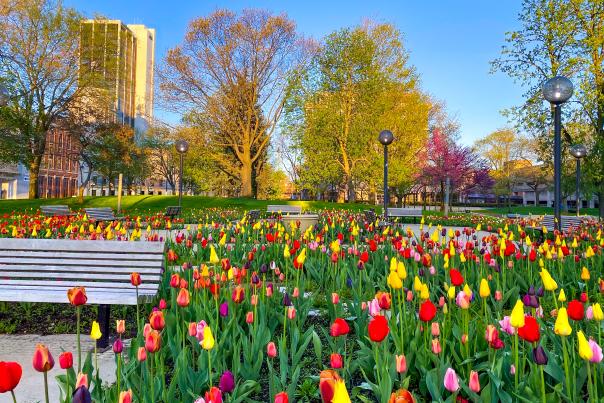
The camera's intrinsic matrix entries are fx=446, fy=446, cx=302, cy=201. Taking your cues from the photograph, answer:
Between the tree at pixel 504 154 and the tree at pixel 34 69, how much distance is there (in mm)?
47804

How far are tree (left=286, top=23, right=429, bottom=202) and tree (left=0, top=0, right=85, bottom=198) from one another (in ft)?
47.8

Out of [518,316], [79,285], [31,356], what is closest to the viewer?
[518,316]

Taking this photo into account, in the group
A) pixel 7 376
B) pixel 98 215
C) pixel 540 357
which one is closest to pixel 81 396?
pixel 7 376

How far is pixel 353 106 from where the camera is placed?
3088 centimetres

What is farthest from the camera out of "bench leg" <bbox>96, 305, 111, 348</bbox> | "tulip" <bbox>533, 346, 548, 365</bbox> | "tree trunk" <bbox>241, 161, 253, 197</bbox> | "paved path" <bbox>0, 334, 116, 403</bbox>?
Result: "tree trunk" <bbox>241, 161, 253, 197</bbox>

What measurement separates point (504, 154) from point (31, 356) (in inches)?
2493

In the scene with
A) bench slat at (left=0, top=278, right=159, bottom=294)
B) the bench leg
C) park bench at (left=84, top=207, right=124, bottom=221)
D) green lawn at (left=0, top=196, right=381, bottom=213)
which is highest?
green lawn at (left=0, top=196, right=381, bottom=213)

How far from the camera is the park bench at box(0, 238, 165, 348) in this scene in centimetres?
432

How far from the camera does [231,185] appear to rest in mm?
39531

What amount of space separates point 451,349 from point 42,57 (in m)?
31.6

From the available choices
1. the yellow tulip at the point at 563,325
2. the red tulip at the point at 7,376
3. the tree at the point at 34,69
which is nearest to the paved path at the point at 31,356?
the red tulip at the point at 7,376

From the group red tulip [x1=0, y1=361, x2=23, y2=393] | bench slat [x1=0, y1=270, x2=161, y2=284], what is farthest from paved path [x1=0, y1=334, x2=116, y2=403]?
red tulip [x1=0, y1=361, x2=23, y2=393]

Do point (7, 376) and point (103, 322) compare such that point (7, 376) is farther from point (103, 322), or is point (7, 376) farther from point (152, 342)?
point (103, 322)

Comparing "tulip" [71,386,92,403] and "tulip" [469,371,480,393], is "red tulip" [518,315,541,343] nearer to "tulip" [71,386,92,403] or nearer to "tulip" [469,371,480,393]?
"tulip" [469,371,480,393]
